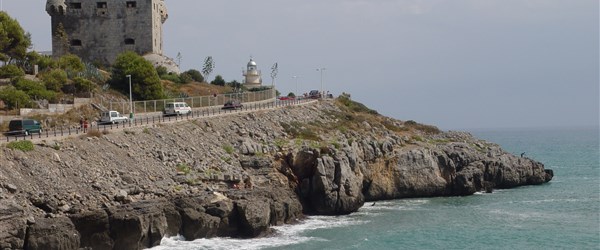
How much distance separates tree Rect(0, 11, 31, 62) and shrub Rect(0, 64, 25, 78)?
3.61m

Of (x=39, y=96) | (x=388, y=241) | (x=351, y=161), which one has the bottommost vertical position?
(x=388, y=241)

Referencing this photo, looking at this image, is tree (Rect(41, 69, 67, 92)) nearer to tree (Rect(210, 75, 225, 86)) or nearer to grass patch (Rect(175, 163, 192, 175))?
grass patch (Rect(175, 163, 192, 175))

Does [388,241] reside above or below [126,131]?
below

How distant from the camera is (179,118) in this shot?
60219 mm

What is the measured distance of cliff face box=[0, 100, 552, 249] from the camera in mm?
39656

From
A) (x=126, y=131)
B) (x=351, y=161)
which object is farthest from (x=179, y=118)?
(x=351, y=161)

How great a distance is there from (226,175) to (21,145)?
512 inches

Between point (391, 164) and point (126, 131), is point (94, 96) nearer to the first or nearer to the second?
point (126, 131)

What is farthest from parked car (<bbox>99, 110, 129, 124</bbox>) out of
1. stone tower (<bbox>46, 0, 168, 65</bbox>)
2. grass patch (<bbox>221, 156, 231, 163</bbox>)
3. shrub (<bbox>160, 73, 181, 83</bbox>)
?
stone tower (<bbox>46, 0, 168, 65</bbox>)

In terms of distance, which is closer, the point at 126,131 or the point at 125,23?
the point at 126,131

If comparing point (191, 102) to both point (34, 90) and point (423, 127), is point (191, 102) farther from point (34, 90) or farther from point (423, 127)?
point (423, 127)

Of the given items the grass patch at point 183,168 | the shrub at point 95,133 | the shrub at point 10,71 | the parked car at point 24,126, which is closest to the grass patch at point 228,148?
the grass patch at point 183,168

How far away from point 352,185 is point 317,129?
39.4 feet

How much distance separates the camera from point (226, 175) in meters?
50.7
